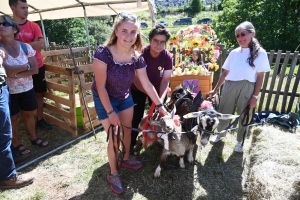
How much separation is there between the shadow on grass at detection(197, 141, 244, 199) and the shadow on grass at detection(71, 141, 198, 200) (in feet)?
0.70

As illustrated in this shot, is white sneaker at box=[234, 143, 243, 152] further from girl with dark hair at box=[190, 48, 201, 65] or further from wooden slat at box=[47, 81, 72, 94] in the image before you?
wooden slat at box=[47, 81, 72, 94]

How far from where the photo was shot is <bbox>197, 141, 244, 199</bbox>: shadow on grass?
309 cm

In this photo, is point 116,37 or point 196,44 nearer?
point 116,37

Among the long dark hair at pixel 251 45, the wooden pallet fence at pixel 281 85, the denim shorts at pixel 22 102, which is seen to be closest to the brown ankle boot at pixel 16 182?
the denim shorts at pixel 22 102

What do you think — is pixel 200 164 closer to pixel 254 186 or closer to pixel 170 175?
pixel 170 175

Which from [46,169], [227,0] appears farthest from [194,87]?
[227,0]

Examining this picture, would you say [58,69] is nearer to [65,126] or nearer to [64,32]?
[65,126]

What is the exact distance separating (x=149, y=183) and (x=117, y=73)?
179 centimetres

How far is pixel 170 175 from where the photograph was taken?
3.42m

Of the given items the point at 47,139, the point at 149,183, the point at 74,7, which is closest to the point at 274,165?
the point at 149,183

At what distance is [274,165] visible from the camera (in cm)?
271

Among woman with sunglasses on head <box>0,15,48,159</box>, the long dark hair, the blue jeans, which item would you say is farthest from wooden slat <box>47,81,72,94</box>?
the long dark hair

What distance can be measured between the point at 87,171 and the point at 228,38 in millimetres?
16102

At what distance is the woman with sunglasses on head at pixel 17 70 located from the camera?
10.4 feet
